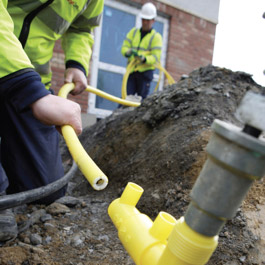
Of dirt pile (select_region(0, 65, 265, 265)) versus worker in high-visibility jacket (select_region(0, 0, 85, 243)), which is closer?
worker in high-visibility jacket (select_region(0, 0, 85, 243))

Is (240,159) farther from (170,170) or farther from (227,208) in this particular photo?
→ (170,170)

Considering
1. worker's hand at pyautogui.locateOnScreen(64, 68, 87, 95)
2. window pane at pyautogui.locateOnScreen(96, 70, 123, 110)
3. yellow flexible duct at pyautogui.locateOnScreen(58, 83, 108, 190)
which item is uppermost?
worker's hand at pyautogui.locateOnScreen(64, 68, 87, 95)

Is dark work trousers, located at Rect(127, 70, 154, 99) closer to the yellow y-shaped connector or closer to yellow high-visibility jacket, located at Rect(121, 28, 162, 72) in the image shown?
yellow high-visibility jacket, located at Rect(121, 28, 162, 72)

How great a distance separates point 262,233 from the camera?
48.1 inches

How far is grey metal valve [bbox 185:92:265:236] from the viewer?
1.45ft

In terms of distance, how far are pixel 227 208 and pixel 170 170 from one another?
114 cm

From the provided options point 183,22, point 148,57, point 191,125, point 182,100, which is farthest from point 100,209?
point 183,22

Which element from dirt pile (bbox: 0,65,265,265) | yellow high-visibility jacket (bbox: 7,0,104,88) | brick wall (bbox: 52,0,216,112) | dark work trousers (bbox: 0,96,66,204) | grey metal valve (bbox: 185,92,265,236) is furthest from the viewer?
brick wall (bbox: 52,0,216,112)

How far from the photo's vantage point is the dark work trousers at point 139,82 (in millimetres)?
4848

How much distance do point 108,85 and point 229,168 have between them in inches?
202

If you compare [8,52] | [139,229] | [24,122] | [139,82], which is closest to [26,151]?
[24,122]

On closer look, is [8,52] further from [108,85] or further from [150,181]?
[108,85]

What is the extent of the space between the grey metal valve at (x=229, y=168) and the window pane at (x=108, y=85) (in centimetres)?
489

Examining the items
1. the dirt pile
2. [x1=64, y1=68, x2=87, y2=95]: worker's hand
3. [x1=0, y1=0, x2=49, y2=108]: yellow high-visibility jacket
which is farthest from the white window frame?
[x1=0, y1=0, x2=49, y2=108]: yellow high-visibility jacket
